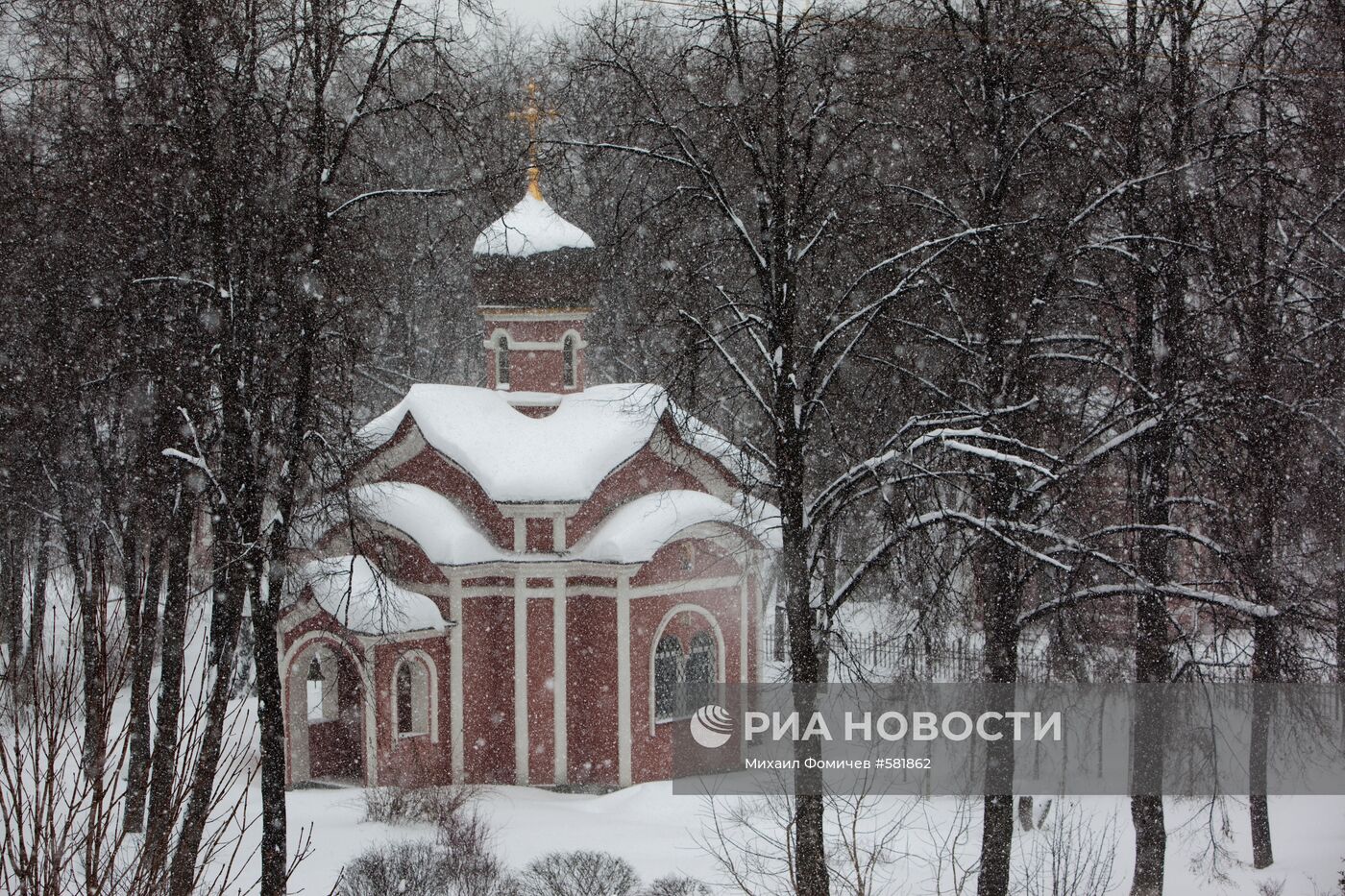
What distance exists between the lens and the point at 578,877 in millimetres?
10266

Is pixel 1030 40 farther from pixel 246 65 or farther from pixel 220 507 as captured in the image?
pixel 220 507

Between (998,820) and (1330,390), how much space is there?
5.16m

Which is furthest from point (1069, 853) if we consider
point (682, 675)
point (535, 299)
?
point (535, 299)

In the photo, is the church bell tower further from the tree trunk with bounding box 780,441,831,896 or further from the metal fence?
the tree trunk with bounding box 780,441,831,896

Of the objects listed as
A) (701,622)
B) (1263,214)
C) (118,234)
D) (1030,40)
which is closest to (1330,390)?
(1263,214)

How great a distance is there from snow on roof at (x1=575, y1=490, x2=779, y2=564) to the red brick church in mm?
28

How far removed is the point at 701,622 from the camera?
16.3 m

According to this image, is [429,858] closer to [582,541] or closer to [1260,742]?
[582,541]

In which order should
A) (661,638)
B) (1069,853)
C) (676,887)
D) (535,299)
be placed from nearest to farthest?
(1069,853), (676,887), (661,638), (535,299)

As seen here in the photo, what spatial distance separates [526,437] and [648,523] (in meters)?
2.10

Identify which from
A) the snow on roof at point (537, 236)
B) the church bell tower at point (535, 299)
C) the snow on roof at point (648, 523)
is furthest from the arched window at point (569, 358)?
the snow on roof at point (648, 523)

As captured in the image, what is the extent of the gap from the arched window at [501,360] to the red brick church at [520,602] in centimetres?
87

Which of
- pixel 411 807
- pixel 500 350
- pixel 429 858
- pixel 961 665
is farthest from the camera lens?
pixel 500 350

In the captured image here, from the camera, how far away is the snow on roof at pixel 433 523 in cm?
1508
